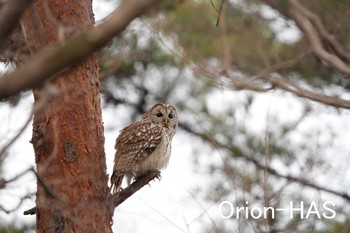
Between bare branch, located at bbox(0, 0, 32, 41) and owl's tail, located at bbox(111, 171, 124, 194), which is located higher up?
bare branch, located at bbox(0, 0, 32, 41)

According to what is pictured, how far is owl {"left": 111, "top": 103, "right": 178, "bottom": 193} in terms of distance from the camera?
6.20 metres

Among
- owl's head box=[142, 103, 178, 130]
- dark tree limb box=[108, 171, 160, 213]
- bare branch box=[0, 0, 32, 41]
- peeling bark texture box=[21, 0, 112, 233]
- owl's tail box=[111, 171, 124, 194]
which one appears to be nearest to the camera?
bare branch box=[0, 0, 32, 41]

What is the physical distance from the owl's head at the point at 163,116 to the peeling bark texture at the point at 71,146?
175cm

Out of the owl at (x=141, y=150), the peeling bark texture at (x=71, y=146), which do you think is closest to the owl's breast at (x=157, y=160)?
the owl at (x=141, y=150)

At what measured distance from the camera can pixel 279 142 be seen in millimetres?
9008

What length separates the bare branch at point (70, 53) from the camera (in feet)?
7.34

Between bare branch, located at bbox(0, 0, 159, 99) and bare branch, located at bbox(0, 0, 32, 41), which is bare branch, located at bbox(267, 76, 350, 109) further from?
bare branch, located at bbox(0, 0, 32, 41)

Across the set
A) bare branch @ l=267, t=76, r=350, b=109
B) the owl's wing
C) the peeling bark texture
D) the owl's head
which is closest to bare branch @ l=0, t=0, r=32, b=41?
bare branch @ l=267, t=76, r=350, b=109

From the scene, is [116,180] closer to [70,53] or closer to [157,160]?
[157,160]

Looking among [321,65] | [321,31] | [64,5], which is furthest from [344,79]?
[321,31]

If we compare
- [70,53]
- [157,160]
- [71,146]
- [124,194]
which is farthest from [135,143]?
[70,53]

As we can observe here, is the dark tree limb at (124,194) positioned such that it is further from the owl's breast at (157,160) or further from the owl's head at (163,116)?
the owl's head at (163,116)

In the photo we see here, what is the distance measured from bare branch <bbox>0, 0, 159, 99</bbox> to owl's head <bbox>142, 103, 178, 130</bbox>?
179 inches

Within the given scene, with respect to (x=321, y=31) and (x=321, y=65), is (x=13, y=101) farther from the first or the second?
(x=321, y=65)
